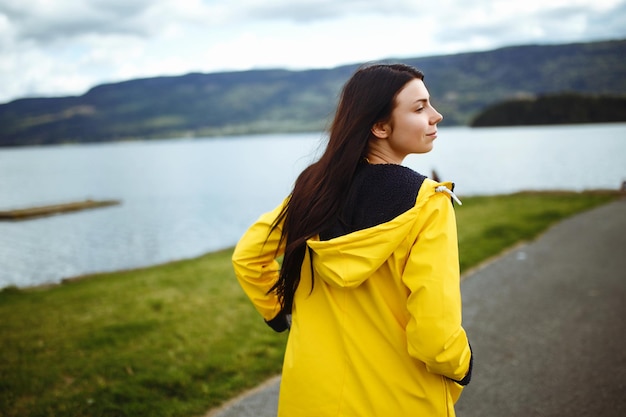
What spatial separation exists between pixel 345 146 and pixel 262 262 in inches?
30.0

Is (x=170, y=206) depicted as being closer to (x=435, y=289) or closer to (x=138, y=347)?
(x=138, y=347)

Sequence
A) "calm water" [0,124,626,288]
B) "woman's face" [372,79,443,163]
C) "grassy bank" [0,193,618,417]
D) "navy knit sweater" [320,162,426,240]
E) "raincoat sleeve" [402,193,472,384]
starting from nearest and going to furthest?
1. "raincoat sleeve" [402,193,472,384]
2. "navy knit sweater" [320,162,426,240]
3. "woman's face" [372,79,443,163]
4. "grassy bank" [0,193,618,417]
5. "calm water" [0,124,626,288]

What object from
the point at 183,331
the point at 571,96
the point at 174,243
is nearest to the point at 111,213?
the point at 174,243

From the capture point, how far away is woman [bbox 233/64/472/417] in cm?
167

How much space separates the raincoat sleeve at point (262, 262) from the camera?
217 cm

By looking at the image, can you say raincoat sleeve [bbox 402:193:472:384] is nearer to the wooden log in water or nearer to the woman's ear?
the woman's ear

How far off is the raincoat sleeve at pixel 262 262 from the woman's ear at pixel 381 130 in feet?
1.89

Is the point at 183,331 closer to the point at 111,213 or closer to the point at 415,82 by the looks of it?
the point at 415,82

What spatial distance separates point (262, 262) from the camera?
7.43 feet

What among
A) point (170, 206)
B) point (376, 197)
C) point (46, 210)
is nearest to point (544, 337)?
point (376, 197)

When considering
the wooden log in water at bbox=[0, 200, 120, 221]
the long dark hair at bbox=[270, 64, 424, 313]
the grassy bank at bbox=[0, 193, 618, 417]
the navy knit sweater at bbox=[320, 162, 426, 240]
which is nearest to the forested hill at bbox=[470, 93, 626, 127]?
the wooden log in water at bbox=[0, 200, 120, 221]

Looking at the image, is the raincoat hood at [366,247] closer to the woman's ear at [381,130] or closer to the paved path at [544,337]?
the woman's ear at [381,130]

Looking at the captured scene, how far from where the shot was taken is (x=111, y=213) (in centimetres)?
3712

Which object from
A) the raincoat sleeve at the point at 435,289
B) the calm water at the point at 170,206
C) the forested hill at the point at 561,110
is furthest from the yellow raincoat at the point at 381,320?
the forested hill at the point at 561,110
